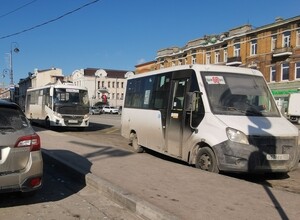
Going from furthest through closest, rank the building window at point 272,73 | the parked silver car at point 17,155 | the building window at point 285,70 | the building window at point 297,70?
1. the building window at point 272,73
2. the building window at point 285,70
3. the building window at point 297,70
4. the parked silver car at point 17,155

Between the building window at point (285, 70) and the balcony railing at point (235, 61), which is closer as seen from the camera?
the building window at point (285, 70)

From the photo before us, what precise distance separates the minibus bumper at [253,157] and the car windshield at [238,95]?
2.96 feet

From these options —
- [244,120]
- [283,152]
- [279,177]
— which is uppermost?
[244,120]

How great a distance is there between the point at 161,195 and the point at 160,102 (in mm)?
5123

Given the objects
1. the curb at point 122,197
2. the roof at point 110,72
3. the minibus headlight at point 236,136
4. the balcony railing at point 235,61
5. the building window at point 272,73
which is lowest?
the curb at point 122,197

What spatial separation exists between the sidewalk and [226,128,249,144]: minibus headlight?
2.77ft

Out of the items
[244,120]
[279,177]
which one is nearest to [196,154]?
[244,120]

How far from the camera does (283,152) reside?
8.33m

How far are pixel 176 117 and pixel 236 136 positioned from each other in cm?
225

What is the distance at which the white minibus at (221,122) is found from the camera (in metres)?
8.09

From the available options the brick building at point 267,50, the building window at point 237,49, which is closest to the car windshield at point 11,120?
the brick building at point 267,50

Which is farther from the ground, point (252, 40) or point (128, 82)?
point (252, 40)

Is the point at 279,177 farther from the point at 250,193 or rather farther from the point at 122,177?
the point at 122,177

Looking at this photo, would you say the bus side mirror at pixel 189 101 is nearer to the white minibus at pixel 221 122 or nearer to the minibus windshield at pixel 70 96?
the white minibus at pixel 221 122
